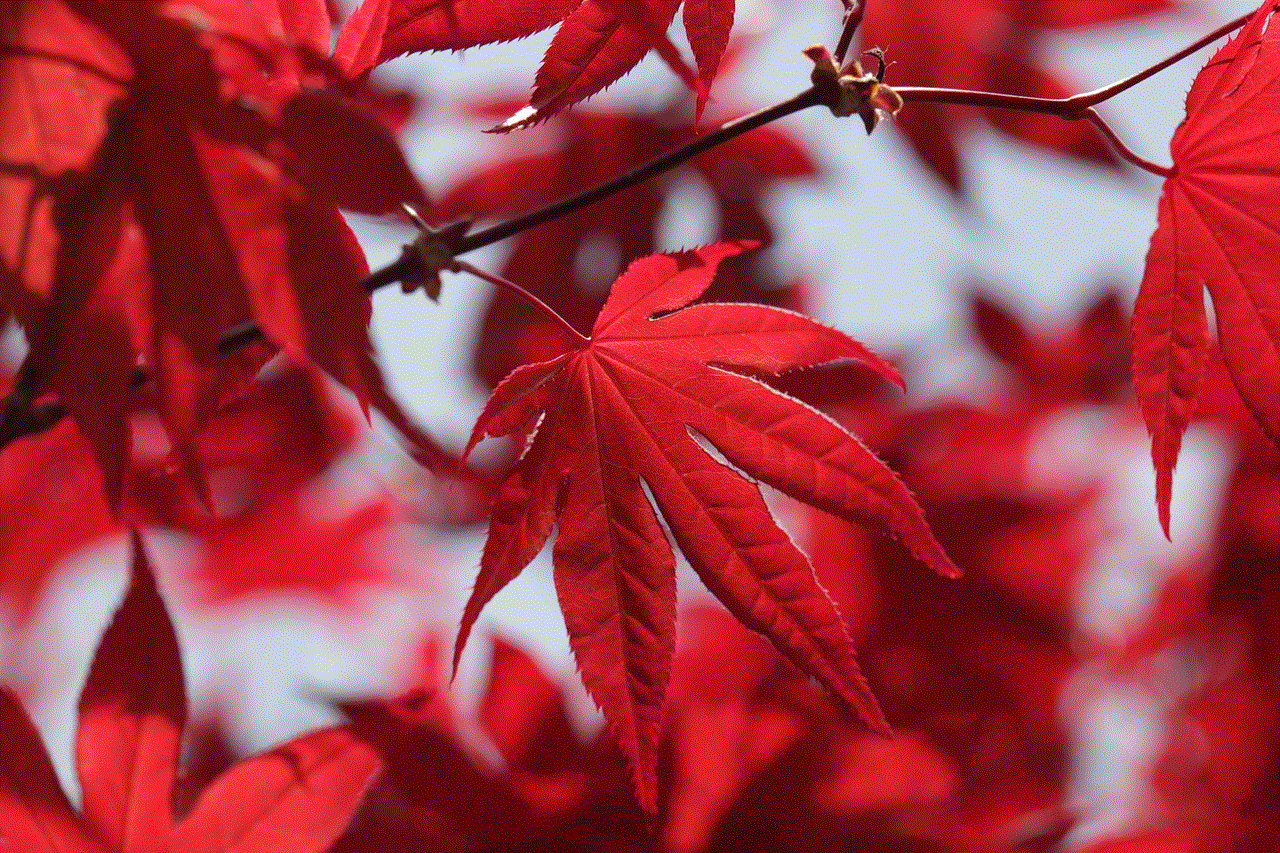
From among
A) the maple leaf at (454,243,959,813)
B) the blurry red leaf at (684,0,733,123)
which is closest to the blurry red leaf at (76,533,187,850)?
the maple leaf at (454,243,959,813)

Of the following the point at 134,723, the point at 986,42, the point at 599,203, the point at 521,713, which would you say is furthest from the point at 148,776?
the point at 986,42

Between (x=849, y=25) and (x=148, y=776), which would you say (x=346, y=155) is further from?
(x=148, y=776)

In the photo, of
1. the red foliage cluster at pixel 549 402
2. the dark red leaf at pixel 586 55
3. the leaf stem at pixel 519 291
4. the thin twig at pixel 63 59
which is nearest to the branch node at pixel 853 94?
the red foliage cluster at pixel 549 402

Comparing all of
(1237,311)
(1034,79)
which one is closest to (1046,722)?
(1034,79)

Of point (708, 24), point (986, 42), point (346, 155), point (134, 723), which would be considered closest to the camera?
point (346, 155)

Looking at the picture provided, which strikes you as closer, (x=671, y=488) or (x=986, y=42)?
(x=671, y=488)

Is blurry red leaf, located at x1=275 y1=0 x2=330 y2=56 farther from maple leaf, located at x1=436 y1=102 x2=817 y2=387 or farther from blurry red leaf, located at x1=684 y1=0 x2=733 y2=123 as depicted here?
maple leaf, located at x1=436 y1=102 x2=817 y2=387
